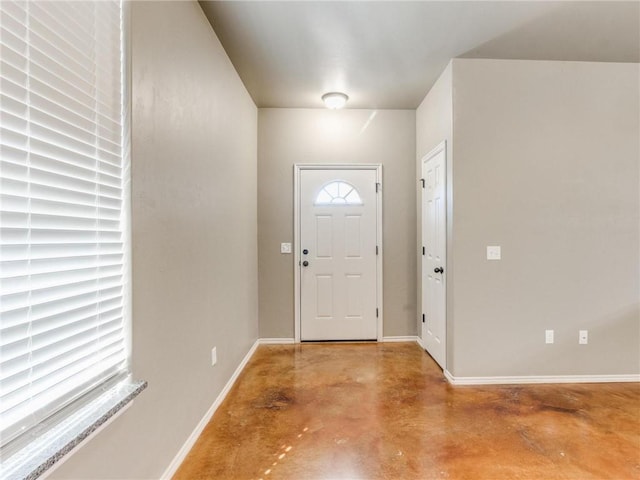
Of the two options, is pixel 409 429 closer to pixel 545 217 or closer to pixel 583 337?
pixel 583 337

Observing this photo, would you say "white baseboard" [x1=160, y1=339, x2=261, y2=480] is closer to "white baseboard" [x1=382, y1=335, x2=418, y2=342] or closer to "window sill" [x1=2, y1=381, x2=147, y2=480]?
"window sill" [x1=2, y1=381, x2=147, y2=480]

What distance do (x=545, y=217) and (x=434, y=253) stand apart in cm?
92

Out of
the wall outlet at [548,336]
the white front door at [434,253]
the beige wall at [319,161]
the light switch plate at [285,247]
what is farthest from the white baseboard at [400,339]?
the light switch plate at [285,247]

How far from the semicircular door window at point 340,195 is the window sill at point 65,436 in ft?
8.91

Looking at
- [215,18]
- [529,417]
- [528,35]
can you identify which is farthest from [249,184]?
[529,417]

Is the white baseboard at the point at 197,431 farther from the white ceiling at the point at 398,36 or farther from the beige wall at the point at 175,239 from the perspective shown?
the white ceiling at the point at 398,36

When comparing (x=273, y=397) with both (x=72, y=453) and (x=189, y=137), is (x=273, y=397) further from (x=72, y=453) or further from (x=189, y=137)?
(x=189, y=137)

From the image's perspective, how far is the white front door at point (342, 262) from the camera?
3.64m

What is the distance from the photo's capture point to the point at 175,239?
170 cm

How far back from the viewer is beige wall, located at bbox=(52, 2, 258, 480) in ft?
4.48

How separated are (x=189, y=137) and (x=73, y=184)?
2.94 feet

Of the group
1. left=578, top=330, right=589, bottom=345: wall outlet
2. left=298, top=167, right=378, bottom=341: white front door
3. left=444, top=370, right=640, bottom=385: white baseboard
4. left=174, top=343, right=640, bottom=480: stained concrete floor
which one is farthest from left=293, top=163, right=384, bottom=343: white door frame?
left=578, top=330, right=589, bottom=345: wall outlet

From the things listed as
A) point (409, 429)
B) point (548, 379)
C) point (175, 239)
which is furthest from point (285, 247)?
point (548, 379)

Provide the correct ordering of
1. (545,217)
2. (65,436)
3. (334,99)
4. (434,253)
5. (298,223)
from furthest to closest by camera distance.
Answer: (298,223), (334,99), (434,253), (545,217), (65,436)
